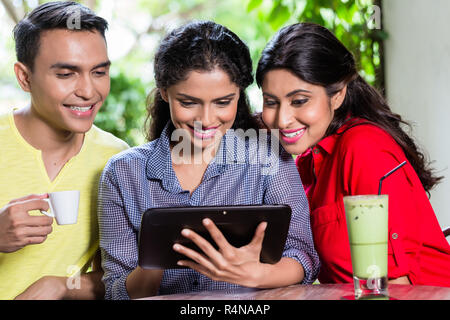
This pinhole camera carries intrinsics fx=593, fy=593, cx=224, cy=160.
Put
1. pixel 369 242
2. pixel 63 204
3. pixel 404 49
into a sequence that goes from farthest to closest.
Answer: pixel 404 49 < pixel 63 204 < pixel 369 242

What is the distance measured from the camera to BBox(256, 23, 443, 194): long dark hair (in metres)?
1.74

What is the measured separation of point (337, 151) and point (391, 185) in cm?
21

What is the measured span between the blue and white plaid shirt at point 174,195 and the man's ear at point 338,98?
230 millimetres

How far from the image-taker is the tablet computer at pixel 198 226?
128 centimetres

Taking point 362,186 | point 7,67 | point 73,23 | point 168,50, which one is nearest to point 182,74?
point 168,50

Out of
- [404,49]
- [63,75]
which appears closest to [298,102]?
[63,75]

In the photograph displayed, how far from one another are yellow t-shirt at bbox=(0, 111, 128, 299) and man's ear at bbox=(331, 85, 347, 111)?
81 centimetres

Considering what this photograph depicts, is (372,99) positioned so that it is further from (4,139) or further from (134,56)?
(134,56)

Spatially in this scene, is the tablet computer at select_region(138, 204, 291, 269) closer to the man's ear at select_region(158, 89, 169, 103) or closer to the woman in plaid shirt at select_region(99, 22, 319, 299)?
the woman in plaid shirt at select_region(99, 22, 319, 299)

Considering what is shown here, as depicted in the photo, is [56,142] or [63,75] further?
→ [56,142]

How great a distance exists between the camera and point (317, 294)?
4.45ft

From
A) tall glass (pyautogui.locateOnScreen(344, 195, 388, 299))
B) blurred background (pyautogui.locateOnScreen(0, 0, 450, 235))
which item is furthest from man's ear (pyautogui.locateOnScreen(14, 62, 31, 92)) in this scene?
tall glass (pyautogui.locateOnScreen(344, 195, 388, 299))

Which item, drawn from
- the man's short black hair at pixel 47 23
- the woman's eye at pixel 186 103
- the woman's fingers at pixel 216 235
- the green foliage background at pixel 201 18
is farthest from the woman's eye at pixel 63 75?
the woman's fingers at pixel 216 235

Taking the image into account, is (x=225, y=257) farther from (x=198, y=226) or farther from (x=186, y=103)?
(x=186, y=103)
